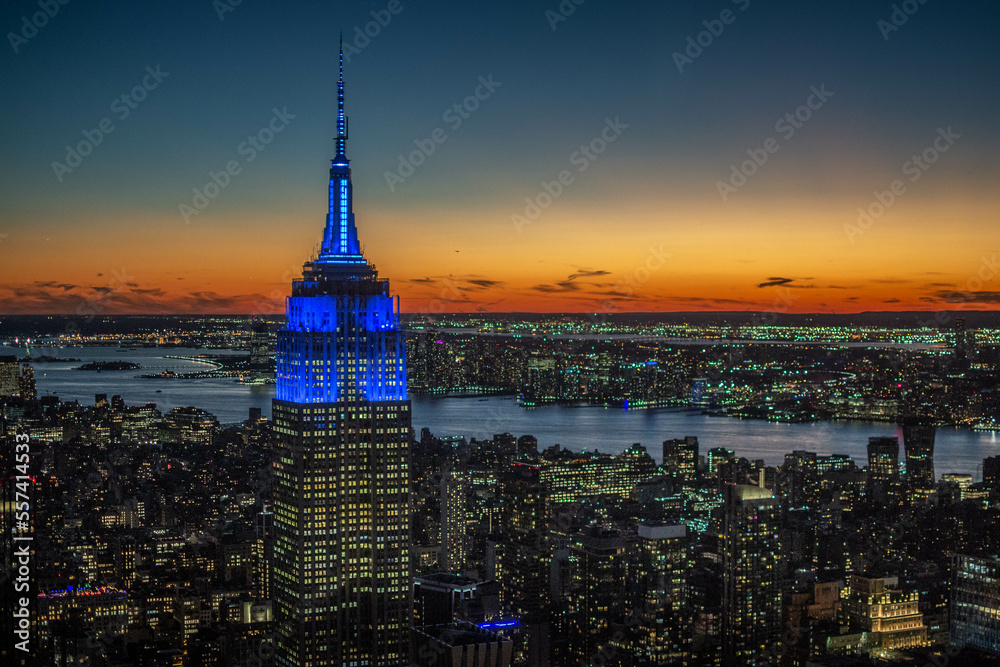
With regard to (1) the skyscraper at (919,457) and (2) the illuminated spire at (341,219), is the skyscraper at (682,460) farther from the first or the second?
(2) the illuminated spire at (341,219)

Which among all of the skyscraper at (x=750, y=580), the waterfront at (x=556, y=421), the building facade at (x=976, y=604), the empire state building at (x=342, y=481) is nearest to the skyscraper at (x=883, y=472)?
the waterfront at (x=556, y=421)

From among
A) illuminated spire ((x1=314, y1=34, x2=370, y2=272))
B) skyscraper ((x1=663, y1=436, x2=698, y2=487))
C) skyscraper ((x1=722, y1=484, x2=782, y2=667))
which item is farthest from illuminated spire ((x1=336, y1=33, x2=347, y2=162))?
skyscraper ((x1=663, y1=436, x2=698, y2=487))

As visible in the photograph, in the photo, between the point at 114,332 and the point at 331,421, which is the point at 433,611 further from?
the point at 114,332

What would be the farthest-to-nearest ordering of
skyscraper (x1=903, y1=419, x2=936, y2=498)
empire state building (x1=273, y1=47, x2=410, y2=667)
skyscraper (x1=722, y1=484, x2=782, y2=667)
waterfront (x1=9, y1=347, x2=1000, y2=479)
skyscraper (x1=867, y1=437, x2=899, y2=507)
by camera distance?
1. waterfront (x1=9, y1=347, x2=1000, y2=479)
2. skyscraper (x1=903, y1=419, x2=936, y2=498)
3. skyscraper (x1=867, y1=437, x2=899, y2=507)
4. skyscraper (x1=722, y1=484, x2=782, y2=667)
5. empire state building (x1=273, y1=47, x2=410, y2=667)

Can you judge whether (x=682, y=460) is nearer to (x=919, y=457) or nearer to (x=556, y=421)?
(x=919, y=457)

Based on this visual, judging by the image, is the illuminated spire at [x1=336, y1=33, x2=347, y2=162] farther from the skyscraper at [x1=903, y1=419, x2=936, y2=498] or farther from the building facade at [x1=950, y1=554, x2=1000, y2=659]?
the skyscraper at [x1=903, y1=419, x2=936, y2=498]

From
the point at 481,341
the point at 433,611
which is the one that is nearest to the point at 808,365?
the point at 481,341

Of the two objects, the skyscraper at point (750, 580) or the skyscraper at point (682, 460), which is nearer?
the skyscraper at point (750, 580)
